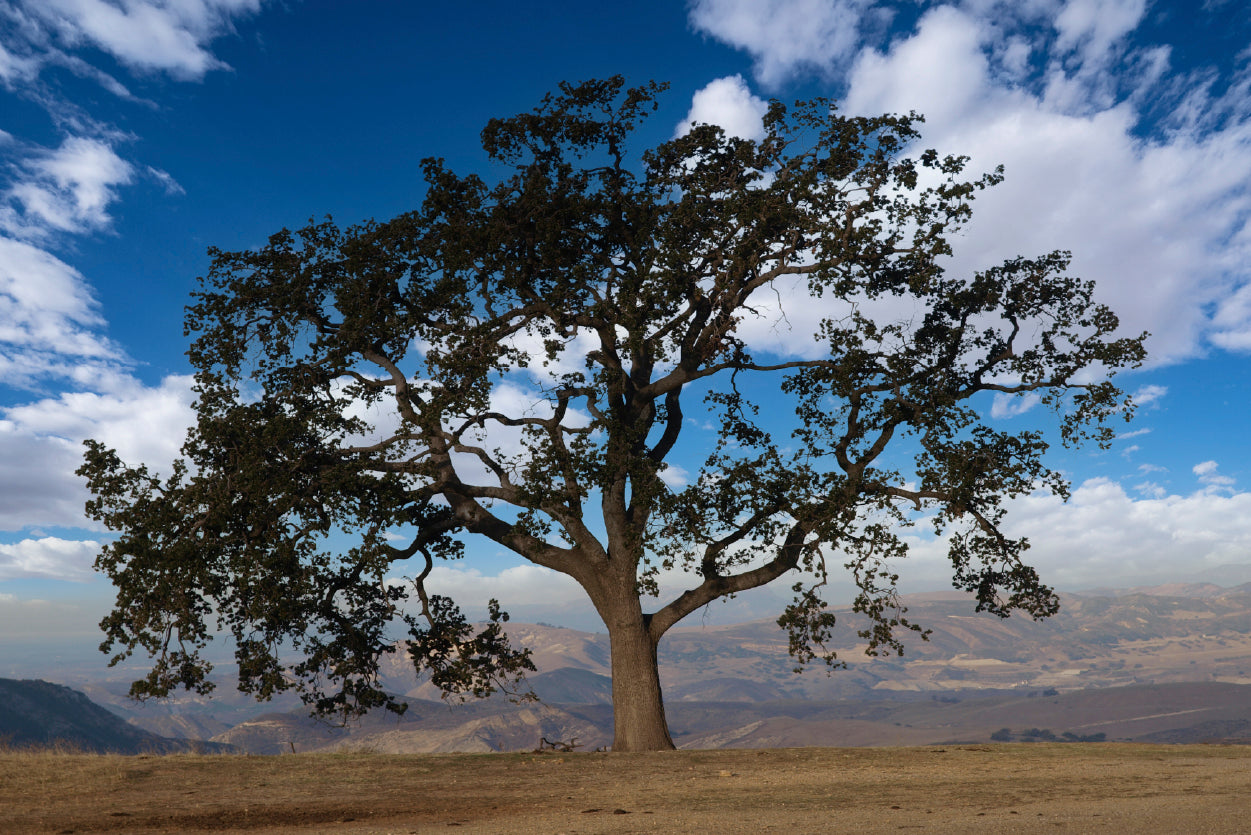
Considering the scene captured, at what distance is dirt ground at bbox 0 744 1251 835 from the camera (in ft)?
35.8

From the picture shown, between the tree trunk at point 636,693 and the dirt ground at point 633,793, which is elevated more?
the tree trunk at point 636,693

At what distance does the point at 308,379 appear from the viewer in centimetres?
2381

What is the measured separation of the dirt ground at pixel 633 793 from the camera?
429 inches

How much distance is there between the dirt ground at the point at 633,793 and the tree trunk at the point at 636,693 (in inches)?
86.7

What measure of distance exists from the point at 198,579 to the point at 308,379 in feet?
21.3

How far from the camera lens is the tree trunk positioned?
2120 centimetres

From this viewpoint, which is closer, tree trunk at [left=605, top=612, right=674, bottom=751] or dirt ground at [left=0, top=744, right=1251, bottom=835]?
dirt ground at [left=0, top=744, right=1251, bottom=835]

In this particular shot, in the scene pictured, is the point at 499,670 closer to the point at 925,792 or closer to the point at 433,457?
the point at 433,457

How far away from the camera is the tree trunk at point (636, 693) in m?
21.2

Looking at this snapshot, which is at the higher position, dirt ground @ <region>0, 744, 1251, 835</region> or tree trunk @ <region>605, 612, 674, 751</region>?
tree trunk @ <region>605, 612, 674, 751</region>

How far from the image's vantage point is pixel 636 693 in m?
21.4

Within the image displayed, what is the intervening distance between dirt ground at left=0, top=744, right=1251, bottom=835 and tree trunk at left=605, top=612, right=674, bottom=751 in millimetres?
2203

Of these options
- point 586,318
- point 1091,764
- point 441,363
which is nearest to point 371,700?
point 441,363

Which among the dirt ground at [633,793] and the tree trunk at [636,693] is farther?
the tree trunk at [636,693]
